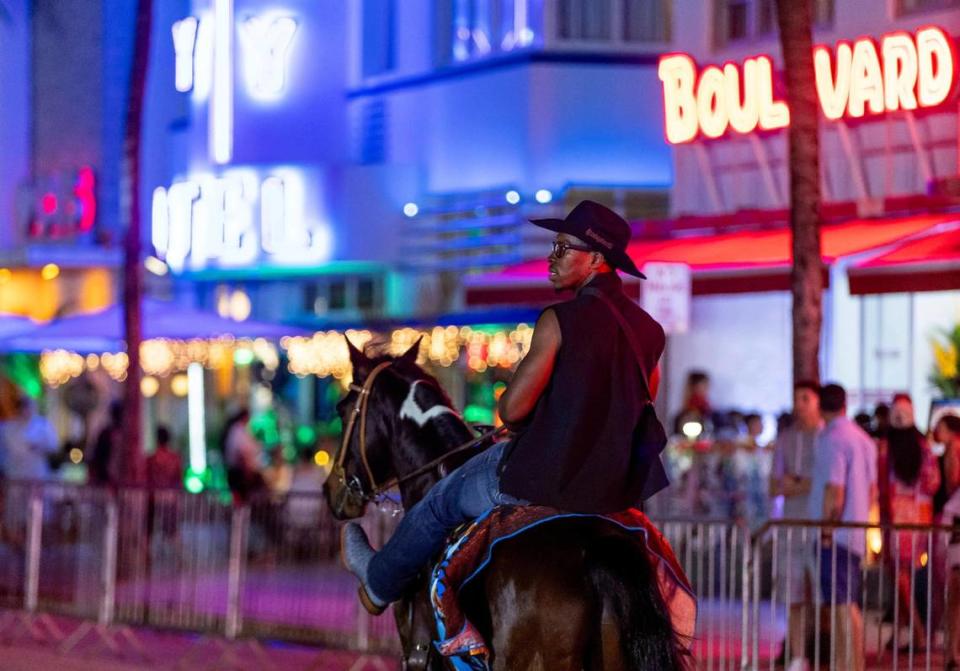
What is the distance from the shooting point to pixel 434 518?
7.62 metres

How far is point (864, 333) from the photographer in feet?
63.8

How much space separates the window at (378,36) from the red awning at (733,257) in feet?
24.3

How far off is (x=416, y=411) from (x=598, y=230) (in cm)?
180

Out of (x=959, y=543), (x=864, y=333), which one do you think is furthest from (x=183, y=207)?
(x=959, y=543)

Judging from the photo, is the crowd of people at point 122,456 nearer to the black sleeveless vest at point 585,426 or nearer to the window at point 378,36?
the window at point 378,36

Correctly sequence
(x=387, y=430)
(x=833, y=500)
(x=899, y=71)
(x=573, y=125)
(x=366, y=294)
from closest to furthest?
(x=387, y=430)
(x=833, y=500)
(x=899, y=71)
(x=573, y=125)
(x=366, y=294)

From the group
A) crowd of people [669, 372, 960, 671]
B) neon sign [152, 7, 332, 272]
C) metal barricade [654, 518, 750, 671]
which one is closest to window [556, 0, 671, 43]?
neon sign [152, 7, 332, 272]

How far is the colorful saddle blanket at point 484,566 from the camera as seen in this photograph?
694cm

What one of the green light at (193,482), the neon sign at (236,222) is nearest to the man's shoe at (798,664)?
the green light at (193,482)

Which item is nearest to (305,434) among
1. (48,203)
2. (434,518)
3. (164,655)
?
(48,203)

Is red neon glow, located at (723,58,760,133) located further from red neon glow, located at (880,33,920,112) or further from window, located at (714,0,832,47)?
red neon glow, located at (880,33,920,112)

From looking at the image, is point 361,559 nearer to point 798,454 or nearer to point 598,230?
point 598,230

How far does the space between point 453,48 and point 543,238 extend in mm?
3327

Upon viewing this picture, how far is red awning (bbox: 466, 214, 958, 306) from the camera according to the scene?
1697cm
